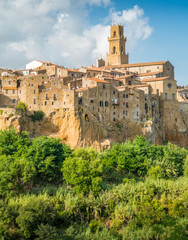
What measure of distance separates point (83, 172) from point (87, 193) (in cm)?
268

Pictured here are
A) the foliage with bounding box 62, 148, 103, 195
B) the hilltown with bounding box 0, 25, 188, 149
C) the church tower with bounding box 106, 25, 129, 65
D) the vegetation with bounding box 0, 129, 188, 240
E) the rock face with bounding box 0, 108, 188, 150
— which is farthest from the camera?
the church tower with bounding box 106, 25, 129, 65

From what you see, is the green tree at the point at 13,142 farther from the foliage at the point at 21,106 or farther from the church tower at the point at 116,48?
the church tower at the point at 116,48

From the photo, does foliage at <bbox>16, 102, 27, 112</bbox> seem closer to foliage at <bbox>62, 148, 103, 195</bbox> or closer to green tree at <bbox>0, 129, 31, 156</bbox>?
green tree at <bbox>0, 129, 31, 156</bbox>

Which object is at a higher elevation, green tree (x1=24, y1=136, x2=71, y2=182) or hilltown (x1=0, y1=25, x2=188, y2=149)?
hilltown (x1=0, y1=25, x2=188, y2=149)

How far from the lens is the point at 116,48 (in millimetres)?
101688

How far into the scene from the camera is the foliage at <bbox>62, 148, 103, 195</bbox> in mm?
48312

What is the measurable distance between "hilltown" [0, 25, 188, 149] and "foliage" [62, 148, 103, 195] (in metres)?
11.0

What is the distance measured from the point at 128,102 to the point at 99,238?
36593 mm

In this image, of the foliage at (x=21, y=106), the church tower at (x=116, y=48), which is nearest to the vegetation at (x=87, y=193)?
the foliage at (x=21, y=106)

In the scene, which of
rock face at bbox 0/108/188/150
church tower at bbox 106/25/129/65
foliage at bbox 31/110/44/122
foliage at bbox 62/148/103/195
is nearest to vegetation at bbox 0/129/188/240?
foliage at bbox 62/148/103/195

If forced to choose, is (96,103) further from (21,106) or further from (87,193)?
(87,193)

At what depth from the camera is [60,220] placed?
4325 centimetres

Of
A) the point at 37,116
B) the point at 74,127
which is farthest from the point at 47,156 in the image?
the point at 37,116

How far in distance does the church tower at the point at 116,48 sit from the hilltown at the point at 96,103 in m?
10.2
